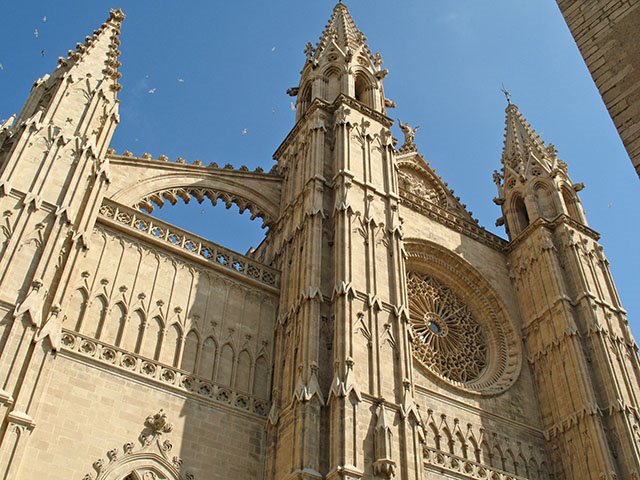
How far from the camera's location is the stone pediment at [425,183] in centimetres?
2320

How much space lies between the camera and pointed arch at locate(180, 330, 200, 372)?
528 inches

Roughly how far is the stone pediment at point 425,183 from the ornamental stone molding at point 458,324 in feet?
10.4

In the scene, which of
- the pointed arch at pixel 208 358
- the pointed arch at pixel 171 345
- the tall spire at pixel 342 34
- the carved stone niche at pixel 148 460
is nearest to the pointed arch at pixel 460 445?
the pointed arch at pixel 208 358

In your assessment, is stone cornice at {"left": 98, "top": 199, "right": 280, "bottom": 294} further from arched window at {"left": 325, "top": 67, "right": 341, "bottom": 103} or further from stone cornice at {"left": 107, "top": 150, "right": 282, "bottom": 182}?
arched window at {"left": 325, "top": 67, "right": 341, "bottom": 103}

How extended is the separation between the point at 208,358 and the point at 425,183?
42.1ft

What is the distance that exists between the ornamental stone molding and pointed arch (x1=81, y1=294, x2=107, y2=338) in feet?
25.5

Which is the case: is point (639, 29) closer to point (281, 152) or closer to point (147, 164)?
point (147, 164)

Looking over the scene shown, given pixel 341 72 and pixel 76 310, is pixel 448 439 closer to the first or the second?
pixel 76 310

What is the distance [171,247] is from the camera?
14.8 meters

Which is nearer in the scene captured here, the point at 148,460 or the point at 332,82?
the point at 148,460

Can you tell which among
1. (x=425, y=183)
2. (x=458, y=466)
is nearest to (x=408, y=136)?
(x=425, y=183)

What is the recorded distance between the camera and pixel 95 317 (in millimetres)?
12875

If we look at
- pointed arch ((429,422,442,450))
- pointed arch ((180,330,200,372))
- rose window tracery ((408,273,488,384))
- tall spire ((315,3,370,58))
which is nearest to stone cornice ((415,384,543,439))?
pointed arch ((429,422,442,450))

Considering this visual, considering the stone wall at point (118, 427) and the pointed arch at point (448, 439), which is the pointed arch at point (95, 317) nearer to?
the stone wall at point (118, 427)
